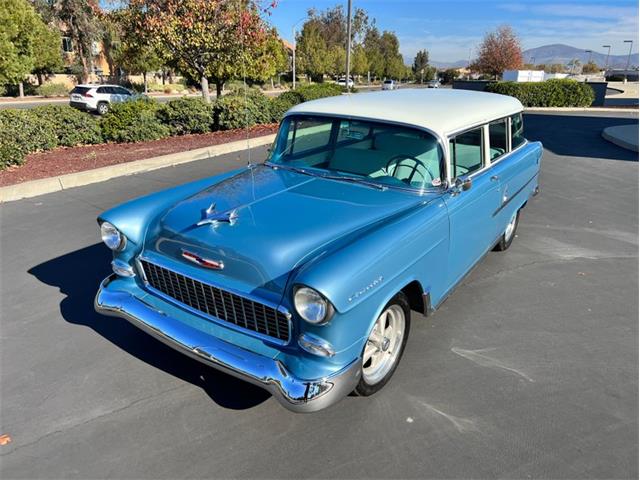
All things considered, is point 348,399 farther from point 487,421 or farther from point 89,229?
point 89,229

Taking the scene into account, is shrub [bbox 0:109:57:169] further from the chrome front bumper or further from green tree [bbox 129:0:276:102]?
the chrome front bumper

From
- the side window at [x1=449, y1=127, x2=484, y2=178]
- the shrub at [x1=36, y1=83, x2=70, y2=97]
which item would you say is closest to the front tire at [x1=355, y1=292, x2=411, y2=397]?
the side window at [x1=449, y1=127, x2=484, y2=178]

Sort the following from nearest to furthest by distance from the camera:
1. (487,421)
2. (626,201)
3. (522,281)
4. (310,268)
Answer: (310,268)
(487,421)
(522,281)
(626,201)

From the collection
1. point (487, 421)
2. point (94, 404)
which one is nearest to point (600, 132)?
point (487, 421)

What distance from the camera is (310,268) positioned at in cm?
233

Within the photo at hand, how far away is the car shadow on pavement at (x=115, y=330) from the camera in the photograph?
117 inches

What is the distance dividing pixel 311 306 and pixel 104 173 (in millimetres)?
7106

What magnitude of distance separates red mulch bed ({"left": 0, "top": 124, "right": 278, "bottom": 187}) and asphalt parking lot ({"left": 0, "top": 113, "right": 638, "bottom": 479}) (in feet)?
12.1

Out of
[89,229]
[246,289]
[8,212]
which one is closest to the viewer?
[246,289]

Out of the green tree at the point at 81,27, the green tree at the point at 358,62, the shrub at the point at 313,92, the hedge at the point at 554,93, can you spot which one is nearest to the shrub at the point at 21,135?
the shrub at the point at 313,92

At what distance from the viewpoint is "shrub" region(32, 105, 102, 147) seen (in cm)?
981

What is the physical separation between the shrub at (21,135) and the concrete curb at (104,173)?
4.33ft

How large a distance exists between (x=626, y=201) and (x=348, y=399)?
22.1ft

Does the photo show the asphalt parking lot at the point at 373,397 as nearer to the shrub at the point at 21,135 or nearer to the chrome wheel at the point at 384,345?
the chrome wheel at the point at 384,345
